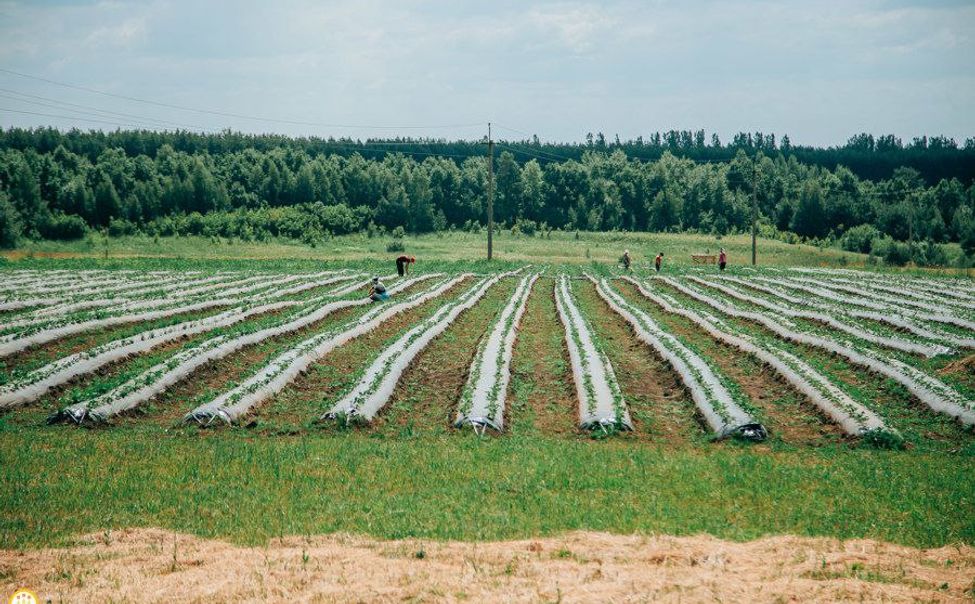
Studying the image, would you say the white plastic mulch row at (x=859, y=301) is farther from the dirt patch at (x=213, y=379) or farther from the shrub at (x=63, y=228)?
the shrub at (x=63, y=228)

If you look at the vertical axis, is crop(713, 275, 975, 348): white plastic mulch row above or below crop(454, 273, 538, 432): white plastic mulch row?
above

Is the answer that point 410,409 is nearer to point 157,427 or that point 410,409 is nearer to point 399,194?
point 157,427

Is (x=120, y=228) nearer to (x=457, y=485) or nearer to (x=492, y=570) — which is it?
(x=457, y=485)

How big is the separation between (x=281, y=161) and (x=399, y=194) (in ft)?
88.9

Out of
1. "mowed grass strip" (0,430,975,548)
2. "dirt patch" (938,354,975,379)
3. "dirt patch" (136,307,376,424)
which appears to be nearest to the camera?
"mowed grass strip" (0,430,975,548)

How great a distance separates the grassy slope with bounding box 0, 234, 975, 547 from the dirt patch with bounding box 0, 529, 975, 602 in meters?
0.64

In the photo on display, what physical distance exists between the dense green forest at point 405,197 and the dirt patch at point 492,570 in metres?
106

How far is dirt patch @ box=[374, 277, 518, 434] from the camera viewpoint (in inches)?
682

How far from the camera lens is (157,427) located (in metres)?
16.3

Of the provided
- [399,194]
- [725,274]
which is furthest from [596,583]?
[399,194]

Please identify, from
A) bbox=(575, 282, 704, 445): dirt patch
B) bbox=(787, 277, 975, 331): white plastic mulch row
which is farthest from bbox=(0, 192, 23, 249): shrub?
bbox=(787, 277, 975, 331): white plastic mulch row

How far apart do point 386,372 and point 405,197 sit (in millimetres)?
112741

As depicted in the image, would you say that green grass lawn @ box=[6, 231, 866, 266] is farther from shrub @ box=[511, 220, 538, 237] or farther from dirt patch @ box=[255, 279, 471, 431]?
dirt patch @ box=[255, 279, 471, 431]

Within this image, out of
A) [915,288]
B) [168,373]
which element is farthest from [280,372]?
[915,288]
